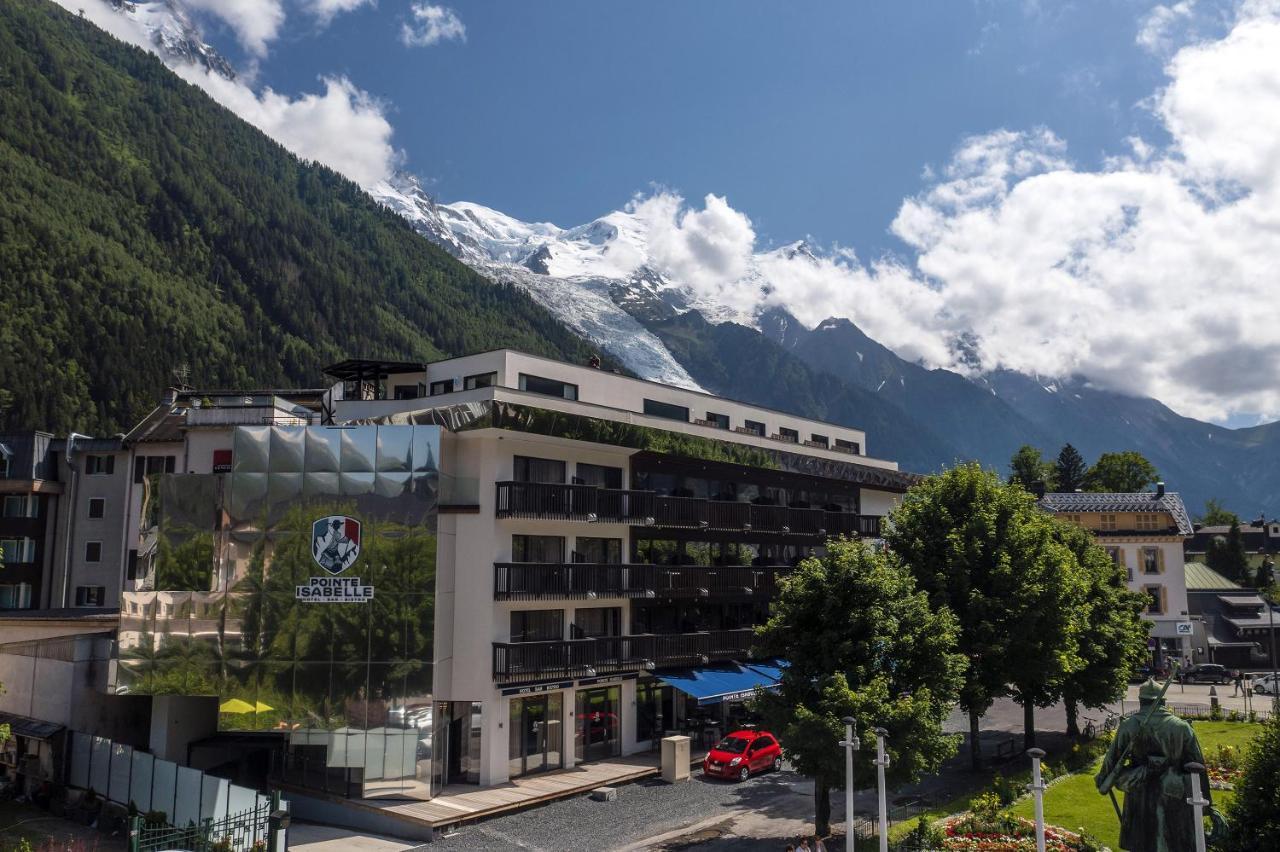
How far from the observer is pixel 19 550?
202 feet

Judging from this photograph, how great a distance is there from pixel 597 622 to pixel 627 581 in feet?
7.44

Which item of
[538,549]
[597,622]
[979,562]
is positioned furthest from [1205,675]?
[538,549]

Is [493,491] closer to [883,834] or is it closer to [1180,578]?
[883,834]

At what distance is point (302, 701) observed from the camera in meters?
32.9

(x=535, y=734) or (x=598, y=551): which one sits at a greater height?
(x=598, y=551)

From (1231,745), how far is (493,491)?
111 ft

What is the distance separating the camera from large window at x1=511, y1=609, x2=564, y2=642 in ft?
124

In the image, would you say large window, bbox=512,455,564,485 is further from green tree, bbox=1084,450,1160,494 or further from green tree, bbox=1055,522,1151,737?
green tree, bbox=1084,450,1160,494

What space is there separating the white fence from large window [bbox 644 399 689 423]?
→ 91.2ft

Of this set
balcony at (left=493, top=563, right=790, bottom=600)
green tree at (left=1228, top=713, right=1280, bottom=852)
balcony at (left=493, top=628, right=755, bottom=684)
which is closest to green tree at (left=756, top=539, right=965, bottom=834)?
green tree at (left=1228, top=713, right=1280, bottom=852)

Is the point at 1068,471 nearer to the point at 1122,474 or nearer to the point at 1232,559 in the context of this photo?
the point at 1122,474

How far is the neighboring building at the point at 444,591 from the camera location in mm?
33125

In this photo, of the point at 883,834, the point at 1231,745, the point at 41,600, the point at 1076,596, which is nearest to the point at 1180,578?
the point at 1231,745

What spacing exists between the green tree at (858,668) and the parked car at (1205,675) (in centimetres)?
Answer: 5898
